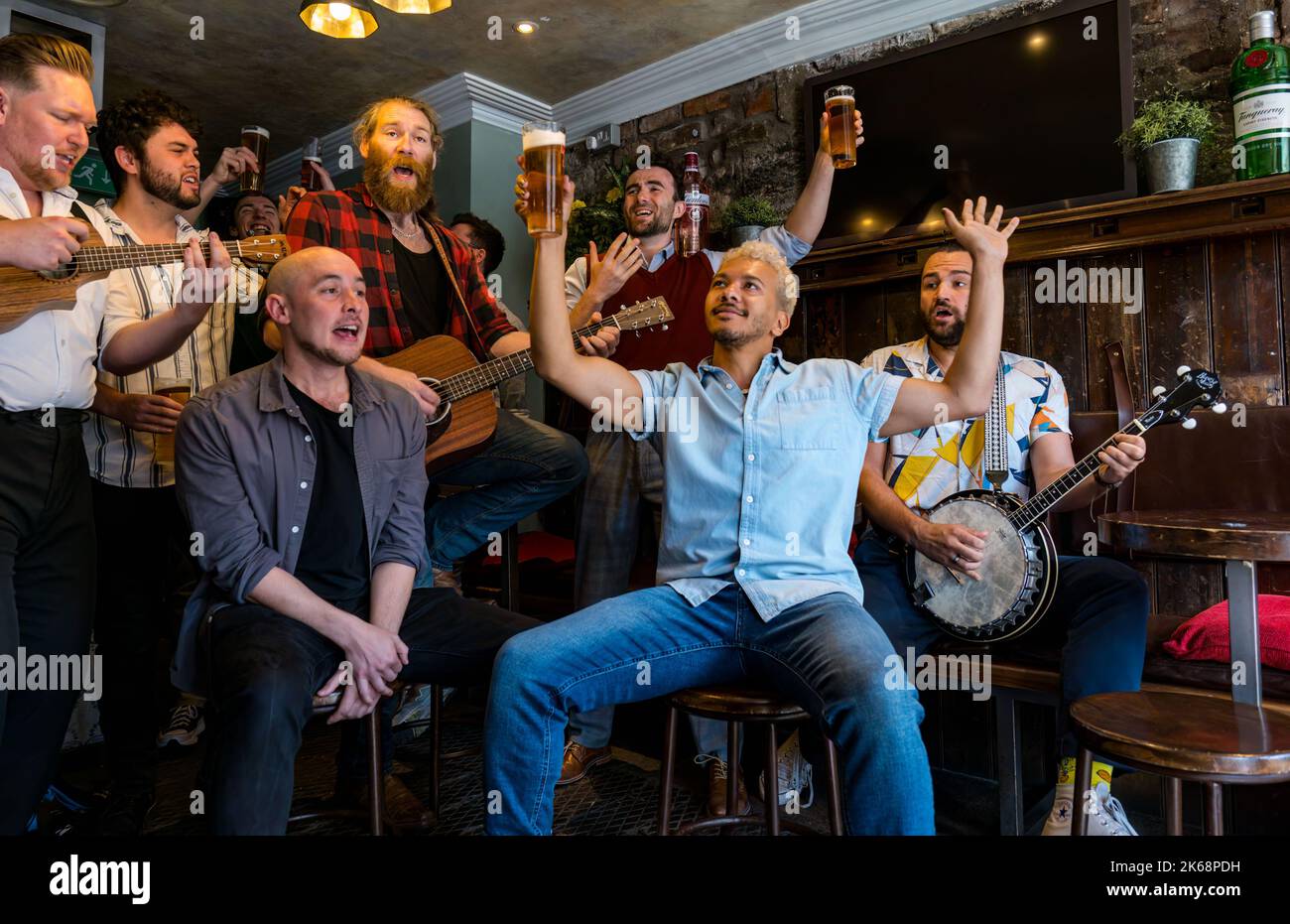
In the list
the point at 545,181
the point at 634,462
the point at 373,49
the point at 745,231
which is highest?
the point at 373,49

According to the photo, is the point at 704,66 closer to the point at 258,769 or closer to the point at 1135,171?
the point at 1135,171

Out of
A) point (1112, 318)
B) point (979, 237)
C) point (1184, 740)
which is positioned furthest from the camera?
point (1112, 318)

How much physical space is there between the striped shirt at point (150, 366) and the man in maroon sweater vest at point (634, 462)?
A: 1058 mm

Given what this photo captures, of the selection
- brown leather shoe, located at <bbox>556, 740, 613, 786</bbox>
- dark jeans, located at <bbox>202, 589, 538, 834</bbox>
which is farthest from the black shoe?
brown leather shoe, located at <bbox>556, 740, 613, 786</bbox>

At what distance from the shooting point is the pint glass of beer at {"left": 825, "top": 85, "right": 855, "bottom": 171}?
2543 mm

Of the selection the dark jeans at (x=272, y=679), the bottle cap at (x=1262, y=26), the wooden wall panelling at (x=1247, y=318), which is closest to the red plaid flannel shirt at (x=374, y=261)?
the dark jeans at (x=272, y=679)

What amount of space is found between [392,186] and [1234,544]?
2.40 m

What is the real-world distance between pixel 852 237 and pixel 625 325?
2.02m

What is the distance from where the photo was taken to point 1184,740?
151 cm

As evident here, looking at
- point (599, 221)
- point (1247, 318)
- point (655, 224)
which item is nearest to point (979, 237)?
point (655, 224)

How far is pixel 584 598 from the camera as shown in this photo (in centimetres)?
284

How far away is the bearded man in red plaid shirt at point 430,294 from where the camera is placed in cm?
271

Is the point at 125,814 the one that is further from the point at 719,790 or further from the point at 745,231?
the point at 745,231
